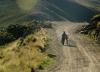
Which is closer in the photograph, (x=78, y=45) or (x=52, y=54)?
(x=52, y=54)

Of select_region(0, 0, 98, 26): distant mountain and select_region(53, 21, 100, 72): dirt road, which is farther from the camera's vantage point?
select_region(0, 0, 98, 26): distant mountain

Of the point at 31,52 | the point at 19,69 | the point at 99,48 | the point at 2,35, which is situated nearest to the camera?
the point at 19,69

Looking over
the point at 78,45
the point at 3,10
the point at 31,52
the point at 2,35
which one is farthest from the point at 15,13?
the point at 31,52

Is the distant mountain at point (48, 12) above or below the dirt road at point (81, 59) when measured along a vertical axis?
above

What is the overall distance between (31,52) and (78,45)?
12.3m

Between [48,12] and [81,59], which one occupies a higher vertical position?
[48,12]

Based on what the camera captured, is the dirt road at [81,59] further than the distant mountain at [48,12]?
No

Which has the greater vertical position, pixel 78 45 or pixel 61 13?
pixel 61 13

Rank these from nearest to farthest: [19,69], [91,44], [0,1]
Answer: [19,69] < [91,44] < [0,1]

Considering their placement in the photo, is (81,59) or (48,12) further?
(48,12)

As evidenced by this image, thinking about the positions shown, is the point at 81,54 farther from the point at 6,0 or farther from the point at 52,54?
the point at 6,0

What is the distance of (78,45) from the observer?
4391 cm

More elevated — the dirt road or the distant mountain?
the distant mountain

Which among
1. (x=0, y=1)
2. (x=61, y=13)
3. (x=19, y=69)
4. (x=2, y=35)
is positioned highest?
(x=0, y=1)
